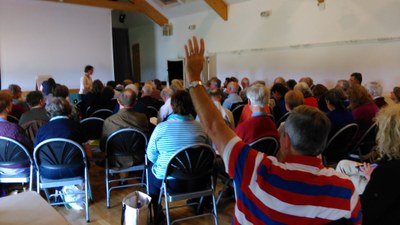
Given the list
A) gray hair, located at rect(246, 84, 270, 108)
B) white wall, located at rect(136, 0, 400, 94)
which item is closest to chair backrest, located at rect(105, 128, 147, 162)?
gray hair, located at rect(246, 84, 270, 108)

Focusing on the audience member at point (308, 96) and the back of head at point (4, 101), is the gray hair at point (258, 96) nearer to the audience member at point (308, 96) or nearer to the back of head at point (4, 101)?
the audience member at point (308, 96)

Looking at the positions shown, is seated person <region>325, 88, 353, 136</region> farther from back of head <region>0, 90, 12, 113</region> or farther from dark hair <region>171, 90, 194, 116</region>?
back of head <region>0, 90, 12, 113</region>

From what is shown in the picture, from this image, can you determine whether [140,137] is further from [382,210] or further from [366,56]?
[366,56]

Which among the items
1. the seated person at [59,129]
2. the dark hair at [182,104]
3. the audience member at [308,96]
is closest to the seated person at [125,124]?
the seated person at [59,129]

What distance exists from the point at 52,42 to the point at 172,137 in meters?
8.90

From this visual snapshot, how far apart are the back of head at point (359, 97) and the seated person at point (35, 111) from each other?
365cm

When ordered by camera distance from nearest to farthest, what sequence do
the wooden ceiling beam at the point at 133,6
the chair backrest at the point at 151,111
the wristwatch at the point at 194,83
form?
the wristwatch at the point at 194,83, the chair backrest at the point at 151,111, the wooden ceiling beam at the point at 133,6

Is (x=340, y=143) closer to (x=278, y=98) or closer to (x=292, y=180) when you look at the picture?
(x=278, y=98)

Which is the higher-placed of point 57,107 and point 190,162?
point 57,107

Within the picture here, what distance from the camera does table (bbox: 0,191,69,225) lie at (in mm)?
1223

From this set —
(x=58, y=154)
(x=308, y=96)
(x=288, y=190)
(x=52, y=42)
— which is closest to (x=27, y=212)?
(x=288, y=190)

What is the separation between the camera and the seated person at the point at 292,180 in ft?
3.76

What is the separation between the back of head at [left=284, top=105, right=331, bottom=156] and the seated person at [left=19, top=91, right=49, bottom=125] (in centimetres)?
318

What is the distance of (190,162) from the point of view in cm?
264
